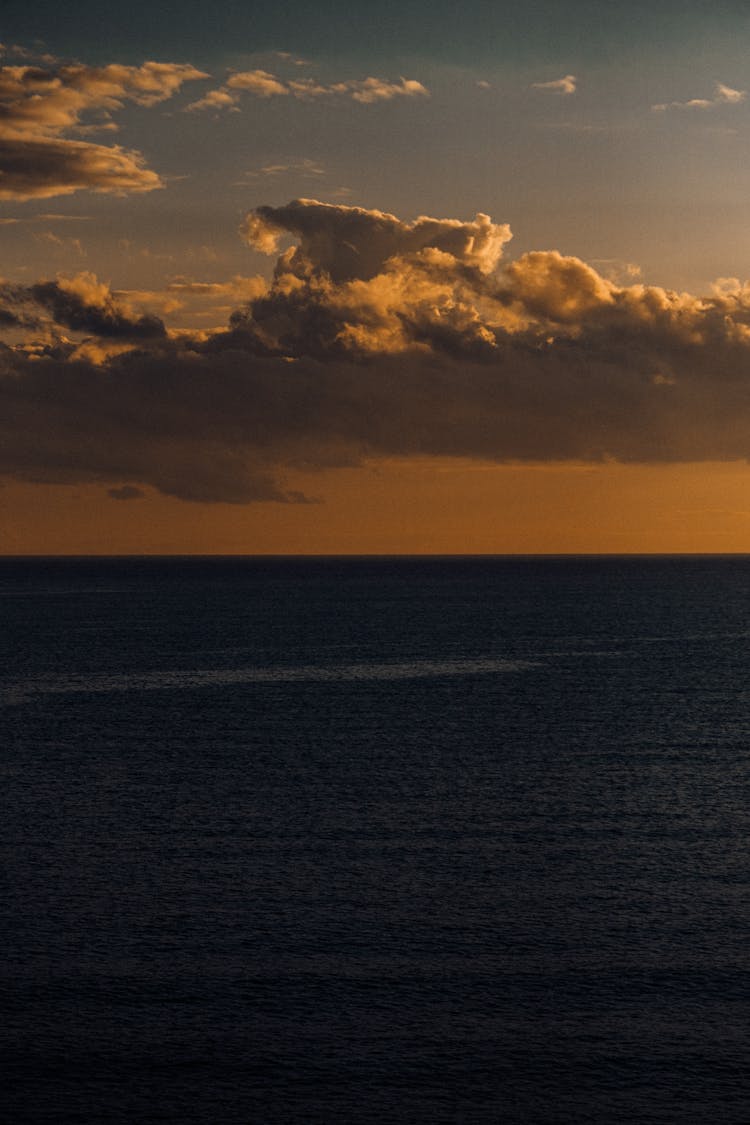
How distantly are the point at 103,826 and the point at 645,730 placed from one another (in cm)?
5038

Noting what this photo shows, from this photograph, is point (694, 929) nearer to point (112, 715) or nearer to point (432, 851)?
point (432, 851)

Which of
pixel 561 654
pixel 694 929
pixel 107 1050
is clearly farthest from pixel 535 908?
pixel 561 654

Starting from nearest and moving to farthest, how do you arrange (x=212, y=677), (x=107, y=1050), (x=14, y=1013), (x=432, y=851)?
(x=107, y=1050) → (x=14, y=1013) → (x=432, y=851) → (x=212, y=677)

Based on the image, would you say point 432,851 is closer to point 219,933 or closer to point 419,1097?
point 219,933

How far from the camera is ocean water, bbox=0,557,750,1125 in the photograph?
37.2 metres

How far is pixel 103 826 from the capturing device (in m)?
65.8

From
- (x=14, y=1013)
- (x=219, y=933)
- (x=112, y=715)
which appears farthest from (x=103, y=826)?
(x=112, y=715)

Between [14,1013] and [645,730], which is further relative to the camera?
[645,730]

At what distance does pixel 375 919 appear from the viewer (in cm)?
5038

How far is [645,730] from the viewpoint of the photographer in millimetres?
98250

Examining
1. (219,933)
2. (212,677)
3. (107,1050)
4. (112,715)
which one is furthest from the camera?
(212,677)

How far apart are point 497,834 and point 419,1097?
2888 centimetres

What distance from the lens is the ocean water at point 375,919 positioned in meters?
37.2

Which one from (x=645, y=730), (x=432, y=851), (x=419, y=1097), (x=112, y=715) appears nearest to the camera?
(x=419, y=1097)
